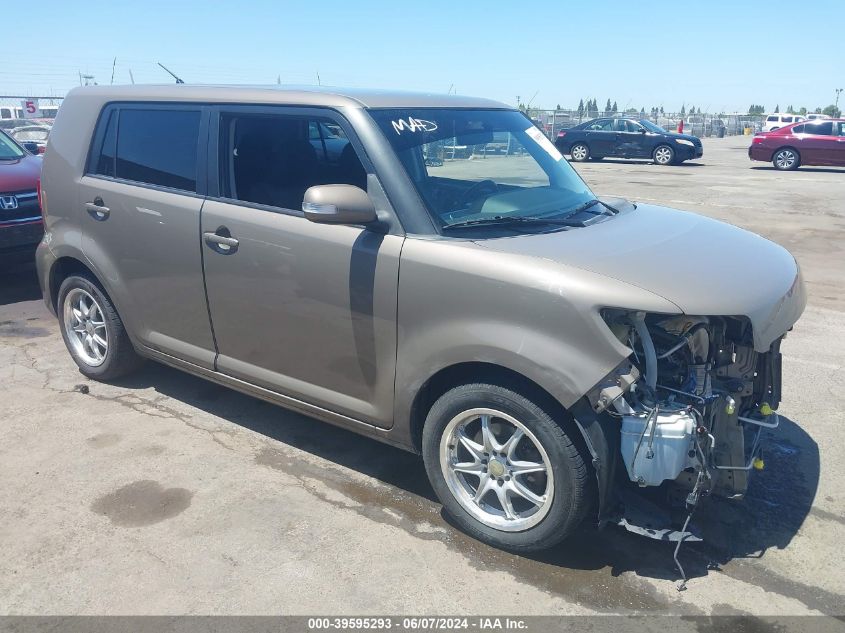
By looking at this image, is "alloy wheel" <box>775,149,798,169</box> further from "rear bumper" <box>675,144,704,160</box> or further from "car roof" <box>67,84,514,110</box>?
"car roof" <box>67,84,514,110</box>

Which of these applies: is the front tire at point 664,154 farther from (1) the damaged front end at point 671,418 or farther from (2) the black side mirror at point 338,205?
Answer: (2) the black side mirror at point 338,205

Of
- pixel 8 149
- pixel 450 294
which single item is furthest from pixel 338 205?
pixel 8 149

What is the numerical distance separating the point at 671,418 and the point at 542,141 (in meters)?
2.15

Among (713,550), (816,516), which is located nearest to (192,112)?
(713,550)

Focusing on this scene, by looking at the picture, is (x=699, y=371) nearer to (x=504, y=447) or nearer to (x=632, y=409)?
(x=632, y=409)

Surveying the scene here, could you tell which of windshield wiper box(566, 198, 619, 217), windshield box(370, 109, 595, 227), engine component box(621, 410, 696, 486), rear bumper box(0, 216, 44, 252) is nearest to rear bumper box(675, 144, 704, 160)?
rear bumper box(0, 216, 44, 252)

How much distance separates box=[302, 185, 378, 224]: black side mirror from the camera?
3191mm

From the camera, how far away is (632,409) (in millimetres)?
2828

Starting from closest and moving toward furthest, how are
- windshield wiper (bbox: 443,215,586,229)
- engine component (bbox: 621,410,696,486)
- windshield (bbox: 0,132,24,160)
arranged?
engine component (bbox: 621,410,696,486), windshield wiper (bbox: 443,215,586,229), windshield (bbox: 0,132,24,160)

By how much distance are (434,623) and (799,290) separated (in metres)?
2.26

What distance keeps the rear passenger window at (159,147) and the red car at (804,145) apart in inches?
880

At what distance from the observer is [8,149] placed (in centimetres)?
847

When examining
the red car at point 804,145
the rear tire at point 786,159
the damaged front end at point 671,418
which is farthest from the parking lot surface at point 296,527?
the rear tire at point 786,159

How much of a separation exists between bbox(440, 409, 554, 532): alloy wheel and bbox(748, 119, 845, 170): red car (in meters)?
22.6
